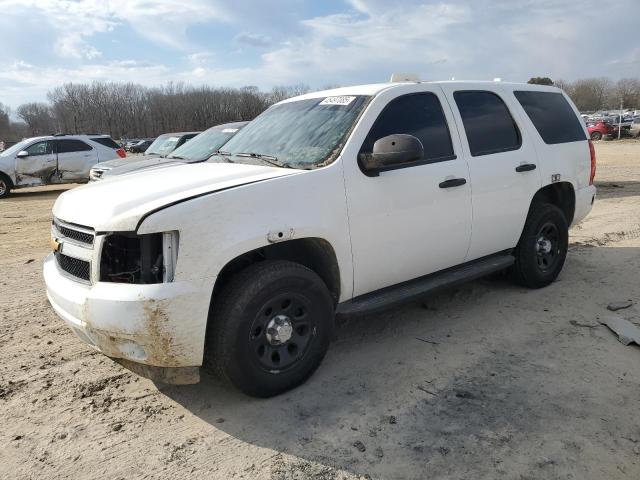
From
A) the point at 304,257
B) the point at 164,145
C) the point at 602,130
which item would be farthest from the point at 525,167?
the point at 602,130

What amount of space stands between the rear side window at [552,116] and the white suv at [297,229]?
0.12m

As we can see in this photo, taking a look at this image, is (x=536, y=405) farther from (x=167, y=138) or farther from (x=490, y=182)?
(x=167, y=138)

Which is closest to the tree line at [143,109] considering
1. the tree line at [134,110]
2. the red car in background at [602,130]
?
the tree line at [134,110]

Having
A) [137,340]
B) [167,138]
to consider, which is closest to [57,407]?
[137,340]

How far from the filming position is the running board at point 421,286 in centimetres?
365

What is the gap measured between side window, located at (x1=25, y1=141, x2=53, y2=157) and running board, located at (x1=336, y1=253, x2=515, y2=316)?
49.2 ft

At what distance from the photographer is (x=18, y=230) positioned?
9.93 metres

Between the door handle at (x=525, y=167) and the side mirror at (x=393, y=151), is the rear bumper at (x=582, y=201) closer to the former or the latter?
the door handle at (x=525, y=167)

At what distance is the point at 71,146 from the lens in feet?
52.4

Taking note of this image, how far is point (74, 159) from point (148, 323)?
15.0m

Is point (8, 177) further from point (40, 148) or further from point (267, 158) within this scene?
point (267, 158)

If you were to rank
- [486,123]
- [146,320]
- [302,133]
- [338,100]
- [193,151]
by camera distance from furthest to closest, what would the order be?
[193,151] < [486,123] < [338,100] < [302,133] < [146,320]

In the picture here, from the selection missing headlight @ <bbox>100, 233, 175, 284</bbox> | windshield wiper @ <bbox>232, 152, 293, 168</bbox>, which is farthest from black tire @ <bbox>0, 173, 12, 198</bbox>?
missing headlight @ <bbox>100, 233, 175, 284</bbox>

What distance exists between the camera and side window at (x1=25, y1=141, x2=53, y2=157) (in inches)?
616
